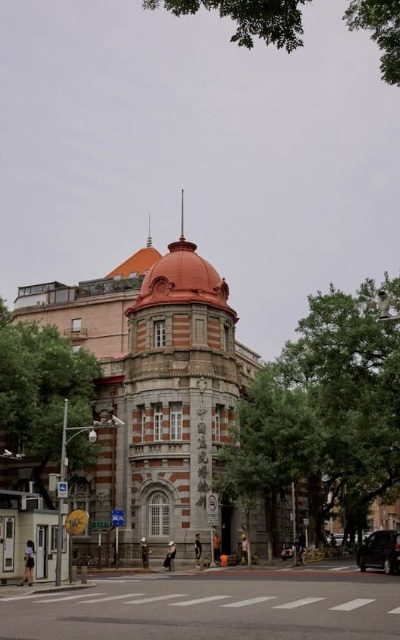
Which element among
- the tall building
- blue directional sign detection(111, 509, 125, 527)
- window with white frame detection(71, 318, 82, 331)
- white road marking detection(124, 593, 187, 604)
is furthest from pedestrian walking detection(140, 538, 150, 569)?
window with white frame detection(71, 318, 82, 331)

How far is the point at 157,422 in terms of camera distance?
44.2 meters

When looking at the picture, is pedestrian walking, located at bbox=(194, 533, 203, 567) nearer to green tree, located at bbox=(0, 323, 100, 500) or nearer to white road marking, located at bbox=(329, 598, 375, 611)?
green tree, located at bbox=(0, 323, 100, 500)

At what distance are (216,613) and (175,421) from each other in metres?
27.7

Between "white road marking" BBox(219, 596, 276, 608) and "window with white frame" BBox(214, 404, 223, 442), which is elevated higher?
"window with white frame" BBox(214, 404, 223, 442)

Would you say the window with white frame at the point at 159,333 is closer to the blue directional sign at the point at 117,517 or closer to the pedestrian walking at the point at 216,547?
the blue directional sign at the point at 117,517

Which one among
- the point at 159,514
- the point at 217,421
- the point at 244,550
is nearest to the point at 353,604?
the point at 159,514

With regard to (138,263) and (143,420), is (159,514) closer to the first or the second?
(143,420)

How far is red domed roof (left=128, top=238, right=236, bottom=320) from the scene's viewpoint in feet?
149

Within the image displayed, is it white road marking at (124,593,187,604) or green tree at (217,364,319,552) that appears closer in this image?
white road marking at (124,593,187,604)

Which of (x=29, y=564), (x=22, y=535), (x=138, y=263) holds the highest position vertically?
(x=138, y=263)

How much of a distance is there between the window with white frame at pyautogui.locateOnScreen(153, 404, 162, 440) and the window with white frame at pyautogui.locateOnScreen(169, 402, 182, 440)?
66 cm

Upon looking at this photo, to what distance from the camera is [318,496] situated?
4978 cm

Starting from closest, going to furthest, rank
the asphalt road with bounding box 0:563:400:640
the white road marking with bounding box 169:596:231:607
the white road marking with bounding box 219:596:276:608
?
the asphalt road with bounding box 0:563:400:640, the white road marking with bounding box 219:596:276:608, the white road marking with bounding box 169:596:231:607

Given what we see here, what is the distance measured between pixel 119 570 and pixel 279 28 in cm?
3590
